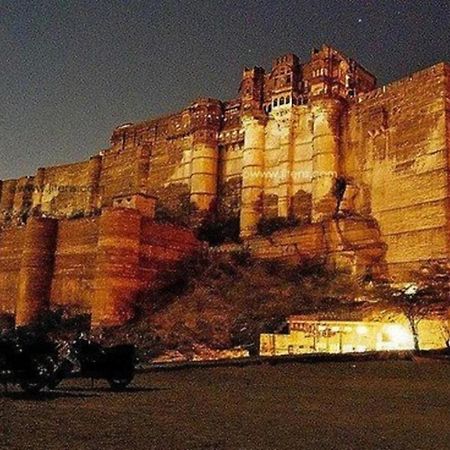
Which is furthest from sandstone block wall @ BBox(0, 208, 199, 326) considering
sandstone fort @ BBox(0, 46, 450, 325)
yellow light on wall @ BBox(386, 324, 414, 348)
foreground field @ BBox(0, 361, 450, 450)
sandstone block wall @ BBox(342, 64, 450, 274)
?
foreground field @ BBox(0, 361, 450, 450)

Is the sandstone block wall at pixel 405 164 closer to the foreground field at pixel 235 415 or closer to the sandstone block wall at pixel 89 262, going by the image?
the sandstone block wall at pixel 89 262

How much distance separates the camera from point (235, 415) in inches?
185

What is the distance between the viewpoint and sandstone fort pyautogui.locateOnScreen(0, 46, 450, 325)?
21688 millimetres

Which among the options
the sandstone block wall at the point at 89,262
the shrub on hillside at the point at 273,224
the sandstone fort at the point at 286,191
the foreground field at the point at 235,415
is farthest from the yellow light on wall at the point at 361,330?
the shrub on hillside at the point at 273,224

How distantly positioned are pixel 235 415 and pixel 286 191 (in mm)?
22120

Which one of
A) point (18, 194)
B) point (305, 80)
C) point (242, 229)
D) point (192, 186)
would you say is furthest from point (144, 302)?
point (18, 194)

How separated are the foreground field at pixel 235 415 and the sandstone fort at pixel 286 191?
543 inches

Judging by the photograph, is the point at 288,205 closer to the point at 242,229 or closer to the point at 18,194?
the point at 242,229

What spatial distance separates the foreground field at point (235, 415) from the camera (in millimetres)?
3580

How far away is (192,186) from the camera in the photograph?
29.9 meters

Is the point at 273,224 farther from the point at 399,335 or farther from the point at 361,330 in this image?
the point at 361,330

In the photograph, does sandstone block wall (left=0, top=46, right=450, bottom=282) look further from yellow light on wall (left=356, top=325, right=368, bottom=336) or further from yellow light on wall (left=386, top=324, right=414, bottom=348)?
yellow light on wall (left=356, top=325, right=368, bottom=336)

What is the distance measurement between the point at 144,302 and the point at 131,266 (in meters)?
1.37

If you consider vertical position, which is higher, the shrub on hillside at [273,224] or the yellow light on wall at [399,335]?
the shrub on hillside at [273,224]
